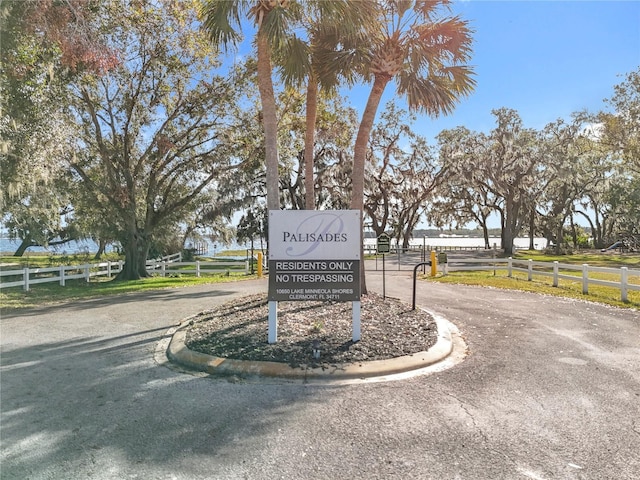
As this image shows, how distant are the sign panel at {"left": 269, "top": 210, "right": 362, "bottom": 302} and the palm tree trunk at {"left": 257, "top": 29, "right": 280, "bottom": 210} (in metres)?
1.61

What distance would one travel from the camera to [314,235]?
638 cm

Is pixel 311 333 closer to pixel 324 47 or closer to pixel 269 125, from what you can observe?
pixel 269 125

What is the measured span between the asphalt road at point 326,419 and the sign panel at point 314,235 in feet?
6.53

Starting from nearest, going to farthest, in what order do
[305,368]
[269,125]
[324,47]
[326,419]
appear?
[326,419], [305,368], [269,125], [324,47]

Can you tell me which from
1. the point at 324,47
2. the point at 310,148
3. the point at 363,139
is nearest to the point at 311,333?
the point at 363,139

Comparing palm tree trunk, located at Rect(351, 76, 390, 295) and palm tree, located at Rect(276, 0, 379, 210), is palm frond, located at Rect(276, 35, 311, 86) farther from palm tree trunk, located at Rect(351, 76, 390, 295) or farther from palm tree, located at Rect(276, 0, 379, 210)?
palm tree trunk, located at Rect(351, 76, 390, 295)

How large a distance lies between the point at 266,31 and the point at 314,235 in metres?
3.50

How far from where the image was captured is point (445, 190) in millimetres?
41062

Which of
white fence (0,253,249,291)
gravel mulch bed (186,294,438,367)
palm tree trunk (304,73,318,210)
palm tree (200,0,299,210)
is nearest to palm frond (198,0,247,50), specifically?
palm tree (200,0,299,210)

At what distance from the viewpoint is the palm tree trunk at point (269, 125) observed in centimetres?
801

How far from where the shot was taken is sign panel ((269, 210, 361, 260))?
6.33m

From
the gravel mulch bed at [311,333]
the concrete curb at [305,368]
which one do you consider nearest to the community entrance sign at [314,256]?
the gravel mulch bed at [311,333]

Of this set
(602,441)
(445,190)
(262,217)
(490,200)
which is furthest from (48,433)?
(490,200)

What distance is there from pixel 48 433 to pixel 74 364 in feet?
7.13
